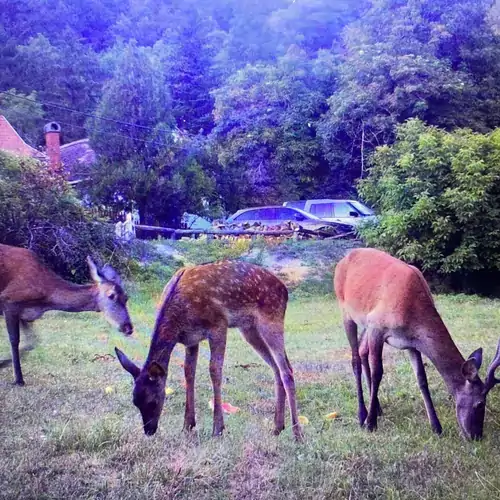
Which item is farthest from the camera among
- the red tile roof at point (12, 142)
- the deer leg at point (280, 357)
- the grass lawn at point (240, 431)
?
the red tile roof at point (12, 142)

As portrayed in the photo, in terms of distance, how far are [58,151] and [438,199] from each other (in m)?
2.53

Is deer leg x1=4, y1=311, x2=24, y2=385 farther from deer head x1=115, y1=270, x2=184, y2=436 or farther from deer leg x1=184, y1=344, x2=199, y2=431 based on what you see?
deer head x1=115, y1=270, x2=184, y2=436

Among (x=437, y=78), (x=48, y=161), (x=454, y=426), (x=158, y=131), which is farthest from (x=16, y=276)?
(x=437, y=78)

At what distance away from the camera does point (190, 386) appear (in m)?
3.33

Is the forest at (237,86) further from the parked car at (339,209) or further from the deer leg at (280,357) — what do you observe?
the deer leg at (280,357)

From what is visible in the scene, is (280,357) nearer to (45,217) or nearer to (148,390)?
(148,390)

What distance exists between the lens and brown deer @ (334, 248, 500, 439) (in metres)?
3.30

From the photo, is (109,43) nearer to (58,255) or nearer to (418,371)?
(58,255)

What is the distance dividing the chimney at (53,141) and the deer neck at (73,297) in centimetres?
75

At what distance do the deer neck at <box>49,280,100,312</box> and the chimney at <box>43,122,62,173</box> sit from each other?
0.75 metres

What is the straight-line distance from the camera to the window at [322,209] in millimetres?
4465

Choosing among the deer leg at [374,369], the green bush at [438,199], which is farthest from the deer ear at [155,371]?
the green bush at [438,199]

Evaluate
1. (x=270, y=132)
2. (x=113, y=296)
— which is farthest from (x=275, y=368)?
(x=270, y=132)

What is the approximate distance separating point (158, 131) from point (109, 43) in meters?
0.63
